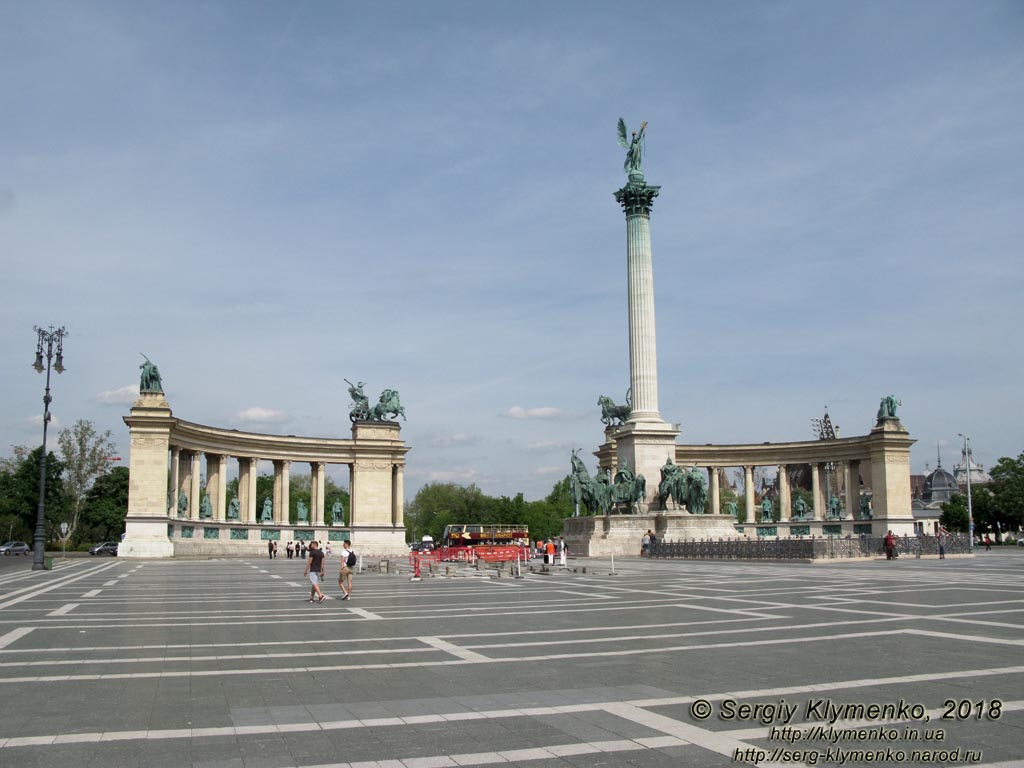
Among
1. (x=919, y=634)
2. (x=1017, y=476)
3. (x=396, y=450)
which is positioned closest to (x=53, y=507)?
(x=396, y=450)

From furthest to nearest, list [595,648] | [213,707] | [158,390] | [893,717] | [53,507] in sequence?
[53,507], [158,390], [595,648], [213,707], [893,717]

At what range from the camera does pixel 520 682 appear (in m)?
12.3

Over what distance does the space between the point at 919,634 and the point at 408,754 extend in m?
11.8

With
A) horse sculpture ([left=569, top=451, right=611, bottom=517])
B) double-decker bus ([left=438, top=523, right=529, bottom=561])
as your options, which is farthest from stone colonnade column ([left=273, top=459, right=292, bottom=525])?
horse sculpture ([left=569, top=451, right=611, bottom=517])

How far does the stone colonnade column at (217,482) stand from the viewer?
81500mm

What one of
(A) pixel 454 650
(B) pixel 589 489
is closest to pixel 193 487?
(B) pixel 589 489

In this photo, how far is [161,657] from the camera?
15078 millimetres

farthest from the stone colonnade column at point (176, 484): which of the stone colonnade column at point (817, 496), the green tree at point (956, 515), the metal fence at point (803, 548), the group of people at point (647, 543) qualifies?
the green tree at point (956, 515)

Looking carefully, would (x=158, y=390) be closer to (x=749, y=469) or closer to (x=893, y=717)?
(x=749, y=469)

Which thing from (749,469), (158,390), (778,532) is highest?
(158,390)

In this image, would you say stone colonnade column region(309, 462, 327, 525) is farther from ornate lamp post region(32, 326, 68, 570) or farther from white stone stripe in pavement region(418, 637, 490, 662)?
white stone stripe in pavement region(418, 637, 490, 662)

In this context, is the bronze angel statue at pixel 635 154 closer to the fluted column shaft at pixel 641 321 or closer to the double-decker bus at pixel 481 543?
the fluted column shaft at pixel 641 321

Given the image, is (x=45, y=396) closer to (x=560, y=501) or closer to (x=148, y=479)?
(x=148, y=479)

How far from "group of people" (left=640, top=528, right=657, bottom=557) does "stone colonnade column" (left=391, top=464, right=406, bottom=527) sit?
40.3 m
